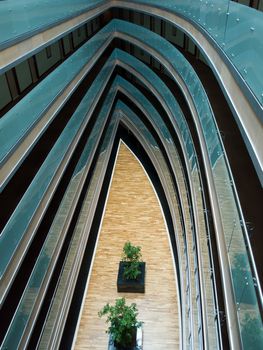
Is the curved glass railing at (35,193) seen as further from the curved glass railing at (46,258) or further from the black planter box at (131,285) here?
the black planter box at (131,285)

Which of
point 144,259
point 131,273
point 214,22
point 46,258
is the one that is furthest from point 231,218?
point 144,259

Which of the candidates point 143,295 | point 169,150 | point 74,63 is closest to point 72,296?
point 143,295

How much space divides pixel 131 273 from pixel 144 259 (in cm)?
148

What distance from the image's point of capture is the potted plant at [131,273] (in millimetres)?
14477

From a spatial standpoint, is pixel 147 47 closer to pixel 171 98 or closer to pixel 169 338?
pixel 171 98

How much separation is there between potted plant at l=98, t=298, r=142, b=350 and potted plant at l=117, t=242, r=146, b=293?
186cm

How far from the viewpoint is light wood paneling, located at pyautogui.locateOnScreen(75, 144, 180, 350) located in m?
13.0

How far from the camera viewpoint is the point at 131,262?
49.0 feet

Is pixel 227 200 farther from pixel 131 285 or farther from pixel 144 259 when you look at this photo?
pixel 144 259

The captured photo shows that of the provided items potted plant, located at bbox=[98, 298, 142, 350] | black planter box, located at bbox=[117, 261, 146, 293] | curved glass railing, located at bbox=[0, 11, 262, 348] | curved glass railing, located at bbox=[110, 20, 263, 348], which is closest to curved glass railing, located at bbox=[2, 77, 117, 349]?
curved glass railing, located at bbox=[0, 11, 262, 348]

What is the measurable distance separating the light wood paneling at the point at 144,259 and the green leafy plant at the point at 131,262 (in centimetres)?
71

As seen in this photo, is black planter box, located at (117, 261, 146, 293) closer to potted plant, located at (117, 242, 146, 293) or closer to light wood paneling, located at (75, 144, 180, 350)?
potted plant, located at (117, 242, 146, 293)

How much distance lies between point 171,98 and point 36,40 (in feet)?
22.9

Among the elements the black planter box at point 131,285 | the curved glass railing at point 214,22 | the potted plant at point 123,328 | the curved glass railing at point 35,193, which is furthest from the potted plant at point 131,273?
the curved glass railing at point 214,22
